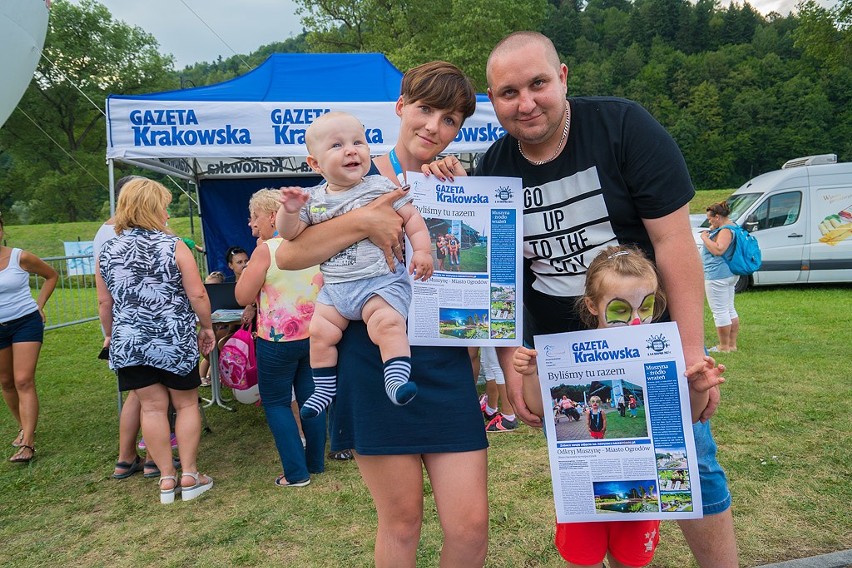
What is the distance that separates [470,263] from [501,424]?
3.38 metres

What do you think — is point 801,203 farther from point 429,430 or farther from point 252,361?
point 429,430

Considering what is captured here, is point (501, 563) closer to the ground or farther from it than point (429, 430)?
closer to the ground

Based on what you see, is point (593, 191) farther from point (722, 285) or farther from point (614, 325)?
point (722, 285)

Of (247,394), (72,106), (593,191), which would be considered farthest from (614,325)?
(72,106)

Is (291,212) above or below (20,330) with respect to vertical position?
above

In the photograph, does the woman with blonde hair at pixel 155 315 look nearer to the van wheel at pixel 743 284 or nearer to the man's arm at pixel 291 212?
the man's arm at pixel 291 212

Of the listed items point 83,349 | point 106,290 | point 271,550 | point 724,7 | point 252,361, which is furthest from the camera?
point 724,7

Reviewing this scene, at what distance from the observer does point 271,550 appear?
325 cm

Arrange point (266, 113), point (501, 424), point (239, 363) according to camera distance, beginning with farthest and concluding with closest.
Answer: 1. point (266, 113)
2. point (501, 424)
3. point (239, 363)

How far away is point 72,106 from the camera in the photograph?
121 feet

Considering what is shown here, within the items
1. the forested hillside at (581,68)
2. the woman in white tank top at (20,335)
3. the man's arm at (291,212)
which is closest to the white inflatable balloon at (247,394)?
the woman in white tank top at (20,335)

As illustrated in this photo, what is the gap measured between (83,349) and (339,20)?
79.2ft

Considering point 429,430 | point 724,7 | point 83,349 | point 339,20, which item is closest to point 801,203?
point 429,430

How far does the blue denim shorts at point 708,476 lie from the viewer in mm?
1871
